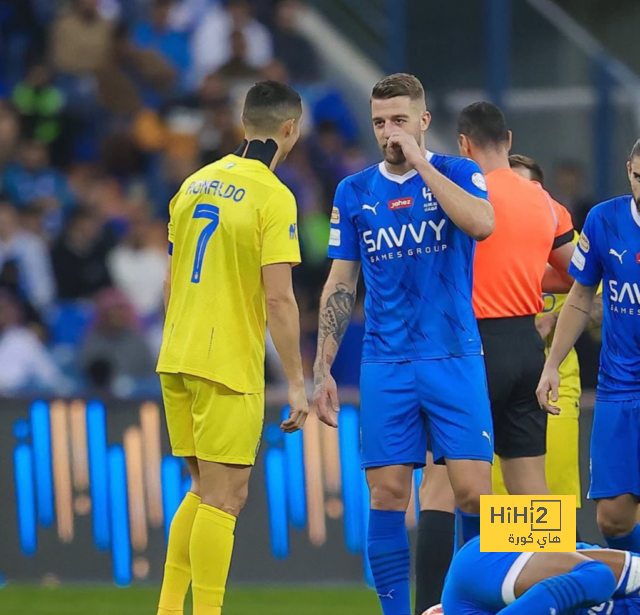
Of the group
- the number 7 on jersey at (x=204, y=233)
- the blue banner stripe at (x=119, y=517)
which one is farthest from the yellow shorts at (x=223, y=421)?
the blue banner stripe at (x=119, y=517)

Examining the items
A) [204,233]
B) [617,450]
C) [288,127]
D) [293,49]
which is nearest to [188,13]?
[293,49]

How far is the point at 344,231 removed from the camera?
628 cm

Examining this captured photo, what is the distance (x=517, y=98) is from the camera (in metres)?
12.2

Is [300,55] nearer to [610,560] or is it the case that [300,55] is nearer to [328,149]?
[328,149]

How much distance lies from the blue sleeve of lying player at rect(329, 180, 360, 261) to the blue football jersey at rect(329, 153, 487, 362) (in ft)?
0.33

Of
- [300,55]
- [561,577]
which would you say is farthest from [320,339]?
[300,55]

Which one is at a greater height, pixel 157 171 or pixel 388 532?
pixel 157 171

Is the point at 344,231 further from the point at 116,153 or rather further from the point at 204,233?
the point at 116,153

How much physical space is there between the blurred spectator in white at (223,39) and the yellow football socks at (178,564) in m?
8.26

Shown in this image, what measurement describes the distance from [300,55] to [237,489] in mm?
8684

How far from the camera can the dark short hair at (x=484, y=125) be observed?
6.81 meters

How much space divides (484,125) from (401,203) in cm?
97

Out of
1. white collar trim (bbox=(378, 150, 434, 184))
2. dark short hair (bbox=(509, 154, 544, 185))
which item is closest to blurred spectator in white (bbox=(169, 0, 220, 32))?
dark short hair (bbox=(509, 154, 544, 185))

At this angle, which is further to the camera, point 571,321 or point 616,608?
point 571,321
